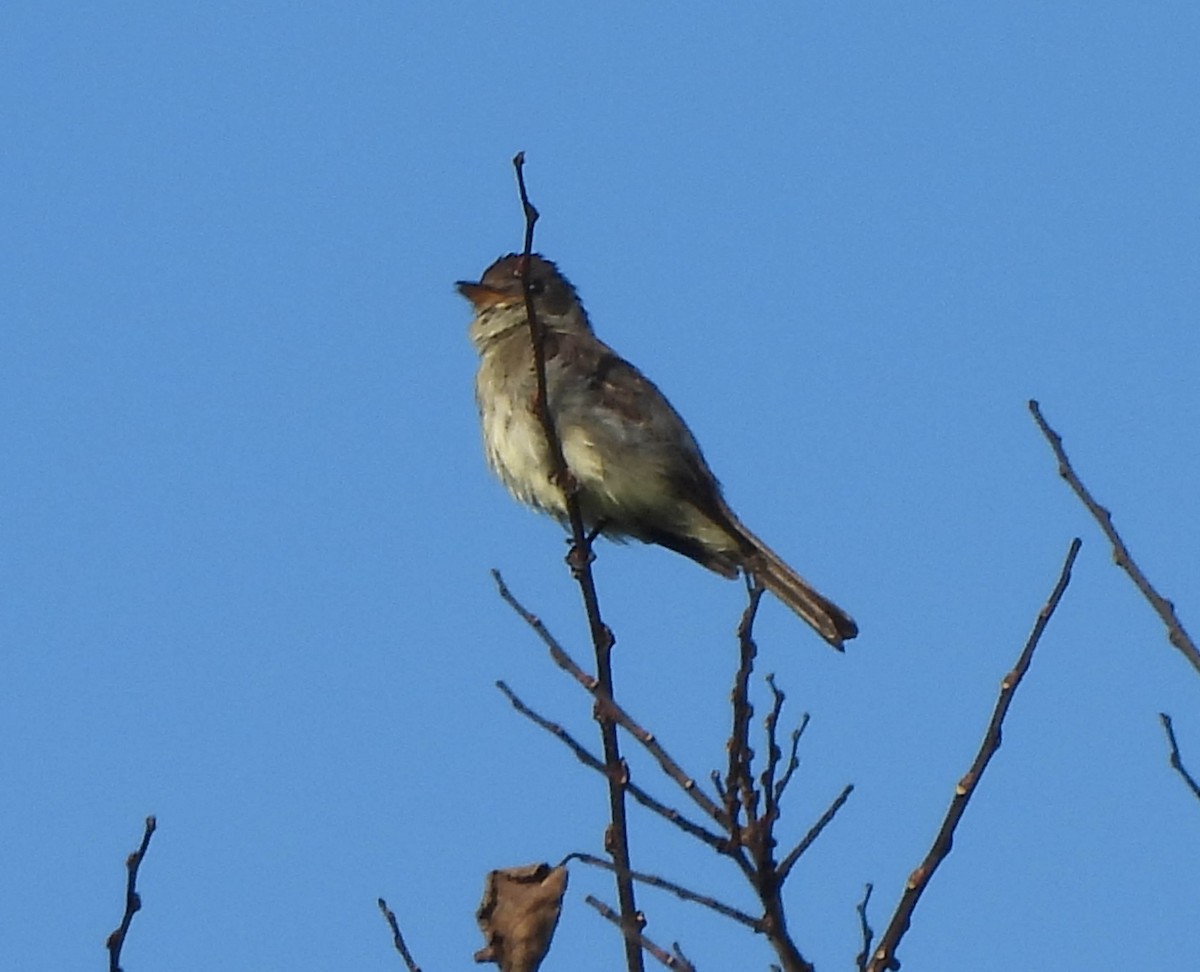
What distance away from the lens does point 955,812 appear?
13.7ft

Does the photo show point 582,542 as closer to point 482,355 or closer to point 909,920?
point 909,920

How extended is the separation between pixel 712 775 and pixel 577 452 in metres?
4.63

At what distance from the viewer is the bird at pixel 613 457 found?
29.0ft

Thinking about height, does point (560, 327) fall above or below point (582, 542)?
above

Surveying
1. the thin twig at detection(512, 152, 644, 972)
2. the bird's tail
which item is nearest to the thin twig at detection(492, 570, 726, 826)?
the thin twig at detection(512, 152, 644, 972)

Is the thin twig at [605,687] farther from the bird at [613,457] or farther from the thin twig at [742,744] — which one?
the bird at [613,457]

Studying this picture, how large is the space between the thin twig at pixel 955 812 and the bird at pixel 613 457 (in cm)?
427

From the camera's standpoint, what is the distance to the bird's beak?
10.1 meters

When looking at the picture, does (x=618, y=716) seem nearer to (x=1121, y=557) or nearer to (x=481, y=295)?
(x=1121, y=557)

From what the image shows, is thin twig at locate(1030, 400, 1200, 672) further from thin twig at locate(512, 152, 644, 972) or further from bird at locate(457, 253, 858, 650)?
bird at locate(457, 253, 858, 650)

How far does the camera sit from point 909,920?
13.5 ft

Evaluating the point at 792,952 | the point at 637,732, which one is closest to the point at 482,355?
the point at 637,732

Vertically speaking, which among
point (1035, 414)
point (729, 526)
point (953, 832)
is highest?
point (729, 526)

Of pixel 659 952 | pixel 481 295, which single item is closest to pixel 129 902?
pixel 659 952
